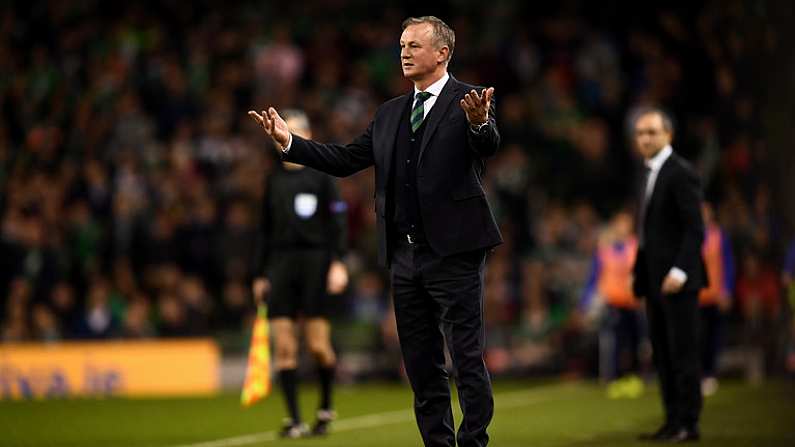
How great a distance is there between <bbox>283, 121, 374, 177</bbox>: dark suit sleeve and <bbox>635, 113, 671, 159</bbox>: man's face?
Result: 121 inches

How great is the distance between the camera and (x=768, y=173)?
18547 mm

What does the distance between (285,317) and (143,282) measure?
8.55 m

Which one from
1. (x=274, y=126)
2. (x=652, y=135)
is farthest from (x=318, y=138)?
(x=274, y=126)

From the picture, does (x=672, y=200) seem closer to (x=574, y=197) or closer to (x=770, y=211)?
(x=770, y=211)

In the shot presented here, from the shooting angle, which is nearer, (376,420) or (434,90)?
(434,90)

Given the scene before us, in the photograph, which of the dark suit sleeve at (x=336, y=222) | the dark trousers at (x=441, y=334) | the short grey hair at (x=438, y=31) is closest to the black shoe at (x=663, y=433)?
the dark suit sleeve at (x=336, y=222)

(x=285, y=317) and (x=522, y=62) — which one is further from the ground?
(x=522, y=62)

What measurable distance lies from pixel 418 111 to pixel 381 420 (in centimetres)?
561

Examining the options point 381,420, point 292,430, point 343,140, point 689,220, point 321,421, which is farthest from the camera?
point 343,140

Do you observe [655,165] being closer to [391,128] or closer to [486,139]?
[391,128]

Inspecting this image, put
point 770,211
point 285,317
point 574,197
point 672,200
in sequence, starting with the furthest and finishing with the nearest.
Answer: point 574,197
point 770,211
point 285,317
point 672,200

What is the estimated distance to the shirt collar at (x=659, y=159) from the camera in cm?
1064

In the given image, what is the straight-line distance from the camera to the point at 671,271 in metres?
10.2

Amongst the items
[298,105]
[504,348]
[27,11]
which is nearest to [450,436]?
[504,348]
